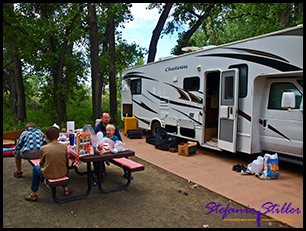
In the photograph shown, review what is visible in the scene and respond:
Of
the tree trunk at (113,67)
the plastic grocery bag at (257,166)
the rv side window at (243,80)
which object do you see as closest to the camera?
the plastic grocery bag at (257,166)

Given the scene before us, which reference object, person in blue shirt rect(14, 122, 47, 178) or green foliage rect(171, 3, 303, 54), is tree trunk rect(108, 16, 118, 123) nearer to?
green foliage rect(171, 3, 303, 54)

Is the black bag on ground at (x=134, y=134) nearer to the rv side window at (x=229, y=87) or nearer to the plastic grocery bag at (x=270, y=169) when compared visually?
the rv side window at (x=229, y=87)

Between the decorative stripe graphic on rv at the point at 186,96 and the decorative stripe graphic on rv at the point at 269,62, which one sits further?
the decorative stripe graphic on rv at the point at 186,96

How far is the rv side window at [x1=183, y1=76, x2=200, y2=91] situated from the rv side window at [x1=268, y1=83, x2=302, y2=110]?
205cm

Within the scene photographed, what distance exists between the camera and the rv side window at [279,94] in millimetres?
5214

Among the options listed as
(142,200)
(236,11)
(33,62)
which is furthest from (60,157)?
(236,11)

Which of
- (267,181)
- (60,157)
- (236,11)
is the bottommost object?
(267,181)

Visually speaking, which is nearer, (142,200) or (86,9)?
(142,200)

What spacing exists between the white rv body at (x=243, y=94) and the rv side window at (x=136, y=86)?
180 cm

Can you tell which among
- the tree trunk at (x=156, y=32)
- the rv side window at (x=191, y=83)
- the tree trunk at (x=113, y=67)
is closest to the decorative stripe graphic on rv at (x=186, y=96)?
the rv side window at (x=191, y=83)

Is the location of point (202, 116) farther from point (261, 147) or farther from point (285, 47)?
point (285, 47)

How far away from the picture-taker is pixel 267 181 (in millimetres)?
5012

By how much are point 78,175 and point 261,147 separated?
4.22 meters

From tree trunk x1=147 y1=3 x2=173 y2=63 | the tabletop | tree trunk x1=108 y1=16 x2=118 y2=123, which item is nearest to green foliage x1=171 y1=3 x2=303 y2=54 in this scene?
tree trunk x1=147 y1=3 x2=173 y2=63
